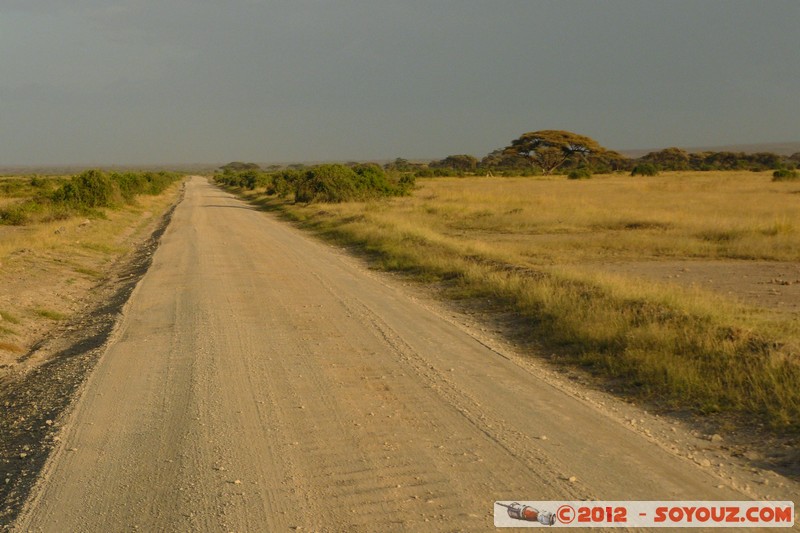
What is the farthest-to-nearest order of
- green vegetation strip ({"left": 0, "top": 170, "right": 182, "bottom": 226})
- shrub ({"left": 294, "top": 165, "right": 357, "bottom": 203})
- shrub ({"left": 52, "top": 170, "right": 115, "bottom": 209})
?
shrub ({"left": 294, "top": 165, "right": 357, "bottom": 203}), shrub ({"left": 52, "top": 170, "right": 115, "bottom": 209}), green vegetation strip ({"left": 0, "top": 170, "right": 182, "bottom": 226})

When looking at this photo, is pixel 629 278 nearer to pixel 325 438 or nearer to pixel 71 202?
pixel 325 438

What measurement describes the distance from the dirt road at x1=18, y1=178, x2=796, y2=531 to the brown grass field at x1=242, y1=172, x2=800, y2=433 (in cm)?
111

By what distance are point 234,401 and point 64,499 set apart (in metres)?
2.06

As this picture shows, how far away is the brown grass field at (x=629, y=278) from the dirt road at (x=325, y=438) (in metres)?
1.11

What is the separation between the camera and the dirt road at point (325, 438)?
14.9ft

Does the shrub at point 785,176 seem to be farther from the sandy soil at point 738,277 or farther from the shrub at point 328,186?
the sandy soil at point 738,277

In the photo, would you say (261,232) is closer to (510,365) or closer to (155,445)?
(510,365)

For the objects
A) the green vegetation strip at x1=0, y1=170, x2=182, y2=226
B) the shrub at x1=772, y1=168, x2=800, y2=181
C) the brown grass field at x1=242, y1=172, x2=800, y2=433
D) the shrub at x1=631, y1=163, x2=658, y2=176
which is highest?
the shrub at x1=631, y1=163, x2=658, y2=176

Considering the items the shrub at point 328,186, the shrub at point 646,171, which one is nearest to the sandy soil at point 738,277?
the shrub at point 328,186

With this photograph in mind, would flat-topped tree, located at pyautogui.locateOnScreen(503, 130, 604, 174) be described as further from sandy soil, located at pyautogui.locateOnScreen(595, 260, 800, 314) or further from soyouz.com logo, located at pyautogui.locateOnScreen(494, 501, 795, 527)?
soyouz.com logo, located at pyautogui.locateOnScreen(494, 501, 795, 527)

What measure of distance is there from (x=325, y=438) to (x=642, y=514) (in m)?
2.36

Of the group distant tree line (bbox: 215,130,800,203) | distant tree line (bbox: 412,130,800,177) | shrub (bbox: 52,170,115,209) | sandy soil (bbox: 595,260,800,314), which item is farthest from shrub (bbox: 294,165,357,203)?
distant tree line (bbox: 412,130,800,177)

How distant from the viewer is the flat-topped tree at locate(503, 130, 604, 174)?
79.6 metres

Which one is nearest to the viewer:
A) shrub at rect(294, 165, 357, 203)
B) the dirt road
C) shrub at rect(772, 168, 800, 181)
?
the dirt road
